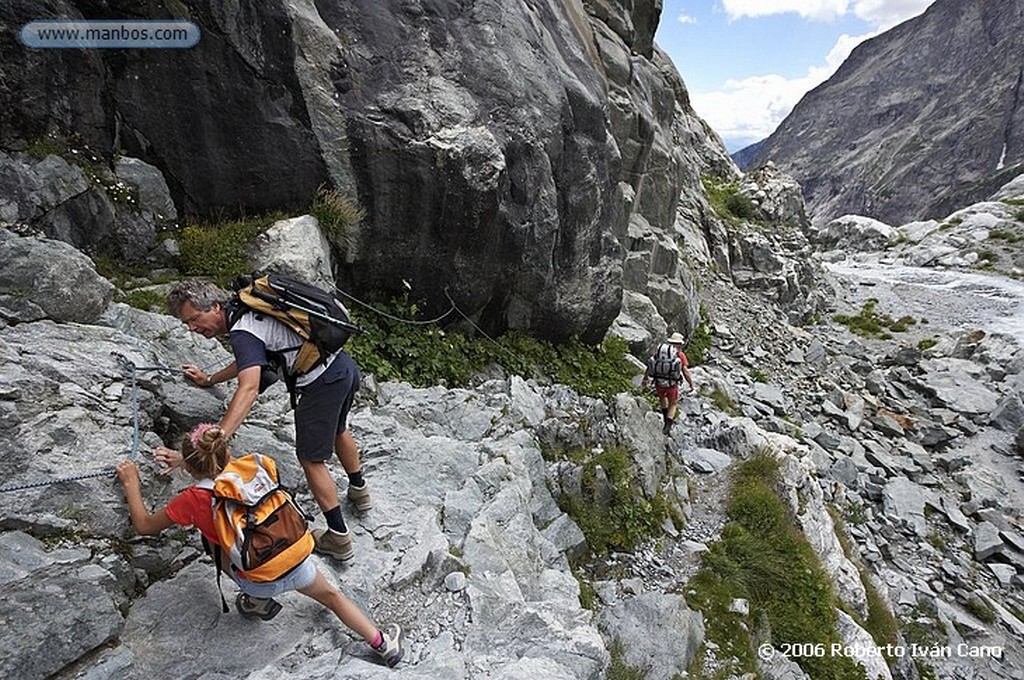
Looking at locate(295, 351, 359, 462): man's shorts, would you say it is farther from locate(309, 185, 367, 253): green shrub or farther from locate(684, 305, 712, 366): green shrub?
locate(684, 305, 712, 366): green shrub

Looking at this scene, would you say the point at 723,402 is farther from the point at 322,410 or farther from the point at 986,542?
the point at 322,410

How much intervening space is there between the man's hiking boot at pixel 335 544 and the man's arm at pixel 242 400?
1540mm

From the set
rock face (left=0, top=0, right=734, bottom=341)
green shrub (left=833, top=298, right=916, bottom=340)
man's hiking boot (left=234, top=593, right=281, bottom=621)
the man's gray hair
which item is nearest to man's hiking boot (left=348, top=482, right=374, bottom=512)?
man's hiking boot (left=234, top=593, right=281, bottom=621)

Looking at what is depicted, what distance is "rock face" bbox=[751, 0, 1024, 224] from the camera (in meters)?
121

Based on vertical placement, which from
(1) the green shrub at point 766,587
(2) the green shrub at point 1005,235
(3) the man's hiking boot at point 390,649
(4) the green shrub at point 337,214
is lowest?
(1) the green shrub at point 766,587

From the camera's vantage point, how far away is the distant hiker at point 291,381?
4086 mm

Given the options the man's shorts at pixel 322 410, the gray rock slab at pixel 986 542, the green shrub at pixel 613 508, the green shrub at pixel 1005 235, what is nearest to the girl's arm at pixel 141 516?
the man's shorts at pixel 322 410

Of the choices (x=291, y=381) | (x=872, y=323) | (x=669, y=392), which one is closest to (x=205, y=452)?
(x=291, y=381)

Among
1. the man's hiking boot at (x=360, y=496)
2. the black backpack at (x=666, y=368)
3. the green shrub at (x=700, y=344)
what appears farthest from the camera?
the green shrub at (x=700, y=344)

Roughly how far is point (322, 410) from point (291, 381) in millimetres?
382

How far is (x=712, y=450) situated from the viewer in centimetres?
1214

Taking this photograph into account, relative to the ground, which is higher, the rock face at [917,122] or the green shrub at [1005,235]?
the rock face at [917,122]

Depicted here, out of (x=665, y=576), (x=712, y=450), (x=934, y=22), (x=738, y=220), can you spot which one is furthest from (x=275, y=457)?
(x=934, y=22)

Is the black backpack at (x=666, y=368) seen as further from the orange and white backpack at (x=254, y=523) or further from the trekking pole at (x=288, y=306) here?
the orange and white backpack at (x=254, y=523)
